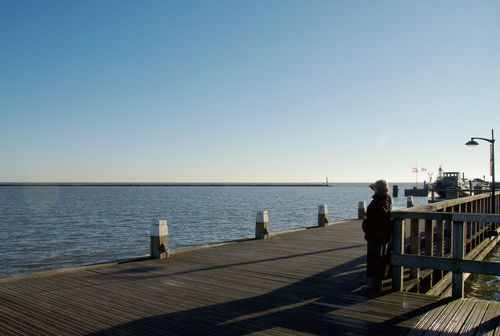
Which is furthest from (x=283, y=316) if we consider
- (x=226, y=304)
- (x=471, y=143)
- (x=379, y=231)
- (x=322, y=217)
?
(x=471, y=143)

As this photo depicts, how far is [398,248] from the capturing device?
7578 mm

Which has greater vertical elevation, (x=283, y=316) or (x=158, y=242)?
(x=158, y=242)

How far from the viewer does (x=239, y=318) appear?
625 cm

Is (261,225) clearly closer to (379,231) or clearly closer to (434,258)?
(379,231)

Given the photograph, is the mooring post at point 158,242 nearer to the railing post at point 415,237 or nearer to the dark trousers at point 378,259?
the dark trousers at point 378,259

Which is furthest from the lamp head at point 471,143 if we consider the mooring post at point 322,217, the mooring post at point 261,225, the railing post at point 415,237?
the railing post at point 415,237

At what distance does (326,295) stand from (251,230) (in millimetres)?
23835

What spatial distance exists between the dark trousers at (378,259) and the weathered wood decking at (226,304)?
0.39m

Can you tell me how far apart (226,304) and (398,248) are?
3.11 metres

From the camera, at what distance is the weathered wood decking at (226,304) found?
5.85 m

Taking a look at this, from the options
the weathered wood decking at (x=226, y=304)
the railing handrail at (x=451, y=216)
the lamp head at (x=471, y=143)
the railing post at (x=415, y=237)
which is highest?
the lamp head at (x=471, y=143)

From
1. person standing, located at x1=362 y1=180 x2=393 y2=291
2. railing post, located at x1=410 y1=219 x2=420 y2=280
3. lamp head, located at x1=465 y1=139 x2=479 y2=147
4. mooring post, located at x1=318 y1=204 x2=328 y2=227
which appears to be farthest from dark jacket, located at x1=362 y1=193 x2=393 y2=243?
lamp head, located at x1=465 y1=139 x2=479 y2=147

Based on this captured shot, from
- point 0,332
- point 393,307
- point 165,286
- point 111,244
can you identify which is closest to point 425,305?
point 393,307

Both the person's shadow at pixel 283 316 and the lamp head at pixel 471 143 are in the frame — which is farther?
the lamp head at pixel 471 143
